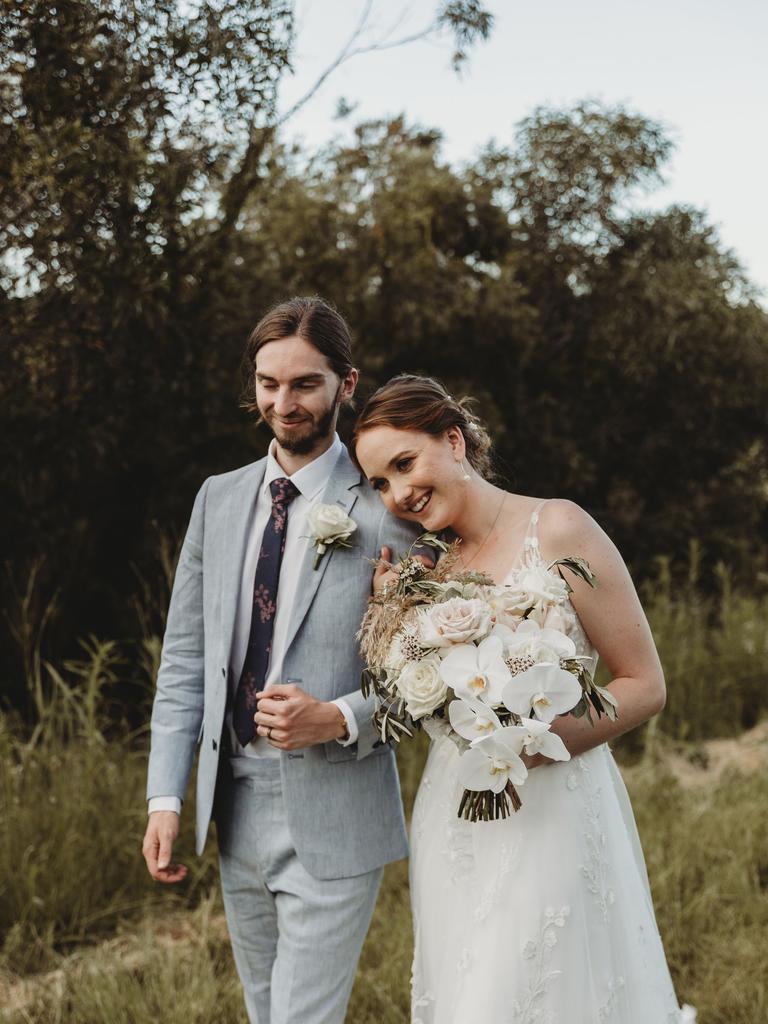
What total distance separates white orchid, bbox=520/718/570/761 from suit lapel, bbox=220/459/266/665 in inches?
33.6

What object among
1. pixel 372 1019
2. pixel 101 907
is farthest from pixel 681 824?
pixel 101 907

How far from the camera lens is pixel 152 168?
4.86 m

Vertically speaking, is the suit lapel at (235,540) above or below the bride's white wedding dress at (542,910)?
above

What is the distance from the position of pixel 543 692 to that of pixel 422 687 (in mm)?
227

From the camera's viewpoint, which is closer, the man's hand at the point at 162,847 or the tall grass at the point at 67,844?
the man's hand at the point at 162,847

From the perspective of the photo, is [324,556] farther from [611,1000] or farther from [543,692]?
[611,1000]

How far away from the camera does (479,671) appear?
1.85 m

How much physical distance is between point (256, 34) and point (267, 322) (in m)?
2.45

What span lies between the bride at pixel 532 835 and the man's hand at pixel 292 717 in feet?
0.85

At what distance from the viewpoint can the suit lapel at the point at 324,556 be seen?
2.32m

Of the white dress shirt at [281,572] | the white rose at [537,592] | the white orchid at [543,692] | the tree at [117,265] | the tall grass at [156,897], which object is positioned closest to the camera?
the white orchid at [543,692]

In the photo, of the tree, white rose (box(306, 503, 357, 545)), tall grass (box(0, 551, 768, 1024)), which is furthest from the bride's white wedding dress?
the tree

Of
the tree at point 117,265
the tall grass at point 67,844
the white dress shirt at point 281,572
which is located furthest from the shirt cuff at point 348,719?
the tree at point 117,265

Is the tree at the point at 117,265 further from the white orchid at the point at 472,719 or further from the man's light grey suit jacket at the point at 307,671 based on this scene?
the white orchid at the point at 472,719
